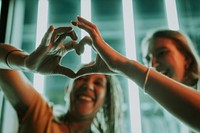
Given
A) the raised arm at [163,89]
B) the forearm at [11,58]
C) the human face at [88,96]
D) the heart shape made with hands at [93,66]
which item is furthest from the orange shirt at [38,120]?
the raised arm at [163,89]

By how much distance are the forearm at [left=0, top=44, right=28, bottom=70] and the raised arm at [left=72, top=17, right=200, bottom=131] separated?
0.27 meters

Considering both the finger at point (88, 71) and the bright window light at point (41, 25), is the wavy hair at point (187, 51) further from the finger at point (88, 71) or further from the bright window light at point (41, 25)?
the bright window light at point (41, 25)

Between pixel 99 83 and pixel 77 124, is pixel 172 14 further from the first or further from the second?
pixel 77 124

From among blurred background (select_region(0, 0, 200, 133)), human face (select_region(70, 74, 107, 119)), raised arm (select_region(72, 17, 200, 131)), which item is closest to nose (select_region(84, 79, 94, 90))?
human face (select_region(70, 74, 107, 119))

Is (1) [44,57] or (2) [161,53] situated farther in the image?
(2) [161,53]

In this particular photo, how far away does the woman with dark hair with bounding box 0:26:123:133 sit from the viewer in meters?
0.78

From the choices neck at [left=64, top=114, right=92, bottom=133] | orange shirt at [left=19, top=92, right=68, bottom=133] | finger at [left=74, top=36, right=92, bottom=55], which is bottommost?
neck at [left=64, top=114, right=92, bottom=133]

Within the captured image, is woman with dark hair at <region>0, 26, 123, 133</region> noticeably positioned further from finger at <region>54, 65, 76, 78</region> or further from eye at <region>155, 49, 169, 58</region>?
eye at <region>155, 49, 169, 58</region>

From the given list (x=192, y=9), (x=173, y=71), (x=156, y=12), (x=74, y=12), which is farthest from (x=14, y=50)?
(x=192, y=9)

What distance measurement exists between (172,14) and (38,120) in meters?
0.92

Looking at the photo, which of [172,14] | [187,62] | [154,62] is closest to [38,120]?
[154,62]

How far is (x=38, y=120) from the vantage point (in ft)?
3.32

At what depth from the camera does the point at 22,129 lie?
3.28ft

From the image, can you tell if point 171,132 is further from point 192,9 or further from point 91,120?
point 192,9
